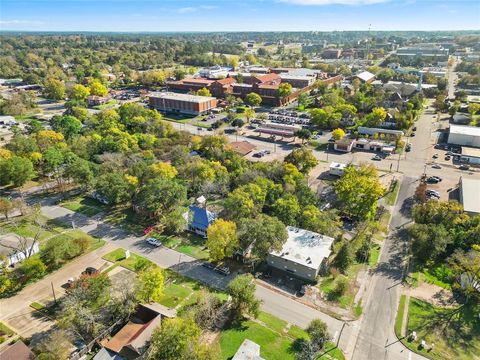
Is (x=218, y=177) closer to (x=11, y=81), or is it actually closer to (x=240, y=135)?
(x=240, y=135)

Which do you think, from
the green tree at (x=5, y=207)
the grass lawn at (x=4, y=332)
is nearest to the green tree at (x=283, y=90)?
the green tree at (x=5, y=207)

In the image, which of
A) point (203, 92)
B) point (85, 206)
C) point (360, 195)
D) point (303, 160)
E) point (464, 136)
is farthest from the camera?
point (203, 92)

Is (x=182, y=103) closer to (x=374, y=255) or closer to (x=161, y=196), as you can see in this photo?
(x=161, y=196)

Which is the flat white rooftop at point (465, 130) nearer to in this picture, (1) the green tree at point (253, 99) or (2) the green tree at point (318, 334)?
(1) the green tree at point (253, 99)

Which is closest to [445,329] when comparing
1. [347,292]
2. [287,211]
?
[347,292]

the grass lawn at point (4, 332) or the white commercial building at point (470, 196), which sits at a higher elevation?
the white commercial building at point (470, 196)

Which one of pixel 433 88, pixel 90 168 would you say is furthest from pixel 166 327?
pixel 433 88

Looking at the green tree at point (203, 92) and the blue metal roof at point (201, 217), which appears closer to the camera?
the blue metal roof at point (201, 217)
